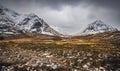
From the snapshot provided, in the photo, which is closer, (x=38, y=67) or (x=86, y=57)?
(x=38, y=67)

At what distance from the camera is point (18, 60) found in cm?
4212

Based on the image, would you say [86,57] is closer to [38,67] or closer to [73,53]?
[73,53]

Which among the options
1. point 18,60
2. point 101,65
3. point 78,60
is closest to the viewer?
point 101,65

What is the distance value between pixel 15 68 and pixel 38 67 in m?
4.47

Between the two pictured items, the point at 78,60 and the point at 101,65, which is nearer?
the point at 101,65

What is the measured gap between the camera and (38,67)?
36750mm

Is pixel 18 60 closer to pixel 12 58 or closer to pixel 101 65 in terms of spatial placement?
pixel 12 58

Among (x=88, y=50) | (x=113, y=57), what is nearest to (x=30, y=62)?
(x=88, y=50)

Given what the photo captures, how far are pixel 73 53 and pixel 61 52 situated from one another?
2769mm

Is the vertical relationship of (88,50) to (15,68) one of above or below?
above

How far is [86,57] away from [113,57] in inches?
205

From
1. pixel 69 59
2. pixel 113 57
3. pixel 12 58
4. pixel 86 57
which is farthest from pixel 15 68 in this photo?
pixel 113 57

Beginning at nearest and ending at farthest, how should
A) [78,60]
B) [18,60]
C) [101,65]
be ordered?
[101,65]
[78,60]
[18,60]

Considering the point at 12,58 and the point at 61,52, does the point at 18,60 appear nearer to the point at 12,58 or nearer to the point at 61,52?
the point at 12,58
